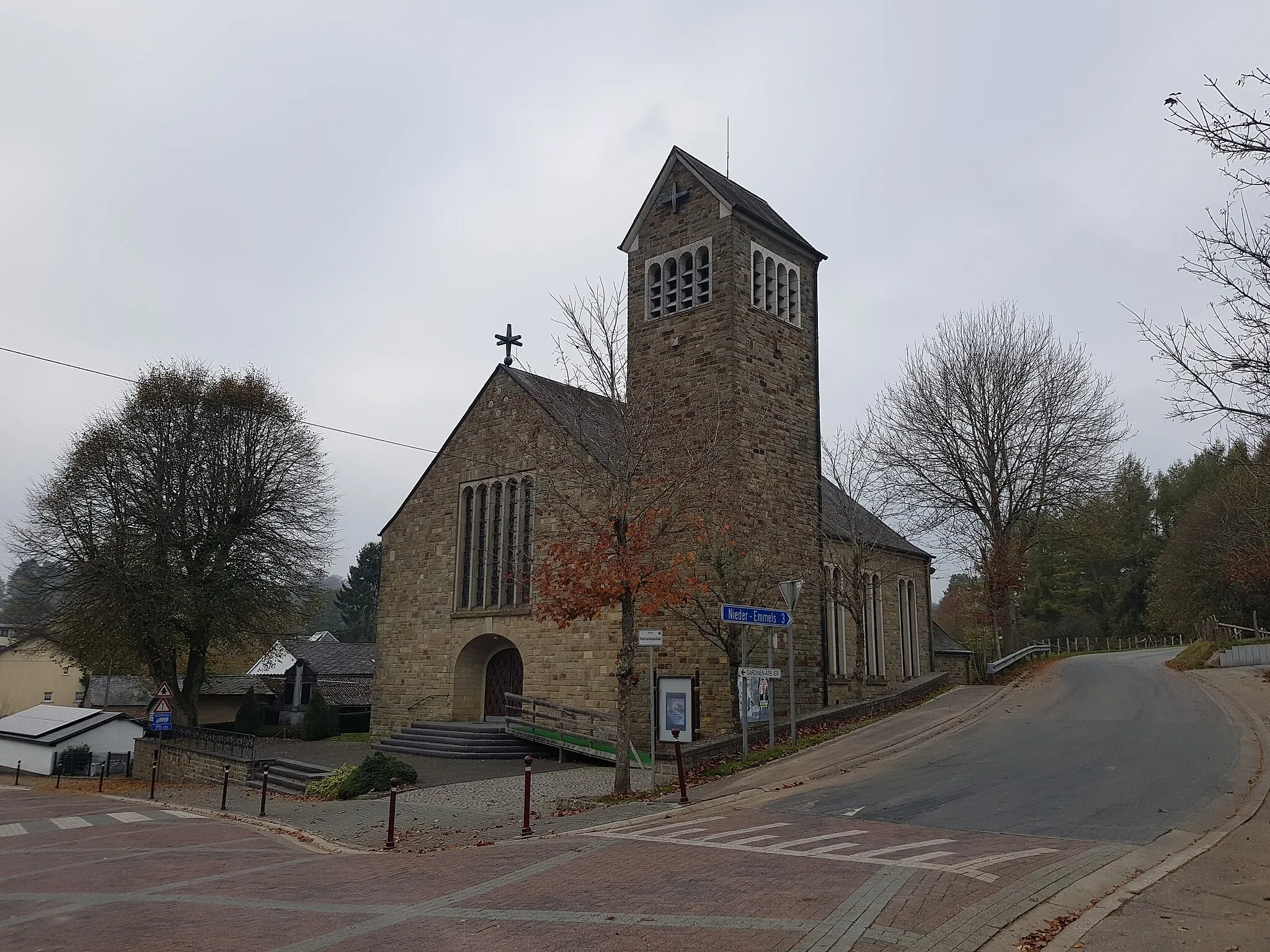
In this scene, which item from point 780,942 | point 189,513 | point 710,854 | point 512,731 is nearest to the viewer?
point 780,942

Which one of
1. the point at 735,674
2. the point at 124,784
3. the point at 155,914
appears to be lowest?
the point at 124,784

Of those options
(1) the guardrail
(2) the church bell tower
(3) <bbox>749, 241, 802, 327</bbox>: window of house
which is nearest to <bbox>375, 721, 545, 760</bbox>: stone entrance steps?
(2) the church bell tower

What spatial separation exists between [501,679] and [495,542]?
3.85m

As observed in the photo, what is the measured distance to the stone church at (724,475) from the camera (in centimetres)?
2245

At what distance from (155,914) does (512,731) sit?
14.0 meters

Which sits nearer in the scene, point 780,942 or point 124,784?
point 780,942

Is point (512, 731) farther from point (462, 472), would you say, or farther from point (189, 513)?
point (189, 513)

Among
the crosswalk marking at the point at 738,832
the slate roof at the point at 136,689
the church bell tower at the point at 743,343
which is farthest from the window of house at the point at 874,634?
the slate roof at the point at 136,689

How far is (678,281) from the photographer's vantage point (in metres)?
24.5

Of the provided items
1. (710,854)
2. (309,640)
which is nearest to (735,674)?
(710,854)

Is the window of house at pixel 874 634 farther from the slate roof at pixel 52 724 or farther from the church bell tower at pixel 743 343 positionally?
the slate roof at pixel 52 724

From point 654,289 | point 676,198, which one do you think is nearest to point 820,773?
point 654,289

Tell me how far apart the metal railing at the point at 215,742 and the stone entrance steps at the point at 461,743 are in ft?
12.3

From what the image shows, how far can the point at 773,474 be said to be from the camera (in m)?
23.4
